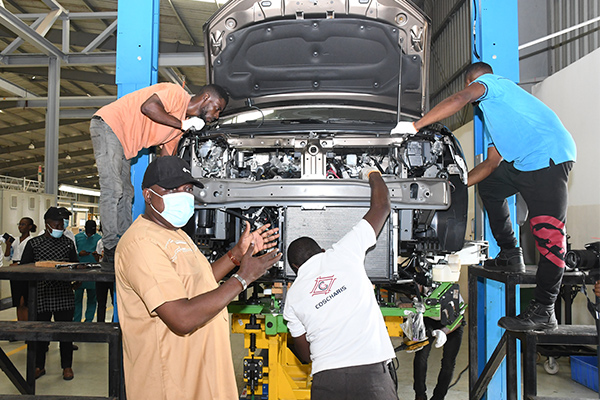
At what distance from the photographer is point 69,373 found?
4.83 meters

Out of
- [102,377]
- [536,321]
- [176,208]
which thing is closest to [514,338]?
[536,321]

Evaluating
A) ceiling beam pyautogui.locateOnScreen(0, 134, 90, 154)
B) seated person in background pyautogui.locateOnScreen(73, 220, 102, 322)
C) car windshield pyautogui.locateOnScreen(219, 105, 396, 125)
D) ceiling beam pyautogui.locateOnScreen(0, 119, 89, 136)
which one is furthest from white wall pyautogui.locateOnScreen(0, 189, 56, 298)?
ceiling beam pyautogui.locateOnScreen(0, 134, 90, 154)

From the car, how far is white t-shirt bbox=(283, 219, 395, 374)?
56 centimetres

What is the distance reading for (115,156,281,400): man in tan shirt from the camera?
1.90 m

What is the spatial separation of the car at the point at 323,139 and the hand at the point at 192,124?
0.11 metres

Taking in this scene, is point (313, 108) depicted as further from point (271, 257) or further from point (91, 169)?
point (91, 169)

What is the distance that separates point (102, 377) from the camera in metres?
4.95

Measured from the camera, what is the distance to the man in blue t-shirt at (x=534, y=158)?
2.70 m

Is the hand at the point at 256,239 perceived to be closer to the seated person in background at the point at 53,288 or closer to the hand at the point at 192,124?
the hand at the point at 192,124

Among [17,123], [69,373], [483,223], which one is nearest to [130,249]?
[483,223]

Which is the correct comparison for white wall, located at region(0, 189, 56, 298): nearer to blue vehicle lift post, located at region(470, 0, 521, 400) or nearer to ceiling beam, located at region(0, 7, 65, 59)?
ceiling beam, located at region(0, 7, 65, 59)

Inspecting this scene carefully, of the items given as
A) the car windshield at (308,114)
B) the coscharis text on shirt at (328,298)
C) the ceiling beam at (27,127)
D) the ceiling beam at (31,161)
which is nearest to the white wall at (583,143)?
the car windshield at (308,114)

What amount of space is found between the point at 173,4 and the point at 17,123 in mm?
14042

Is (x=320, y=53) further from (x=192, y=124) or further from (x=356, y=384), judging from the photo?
(x=356, y=384)
